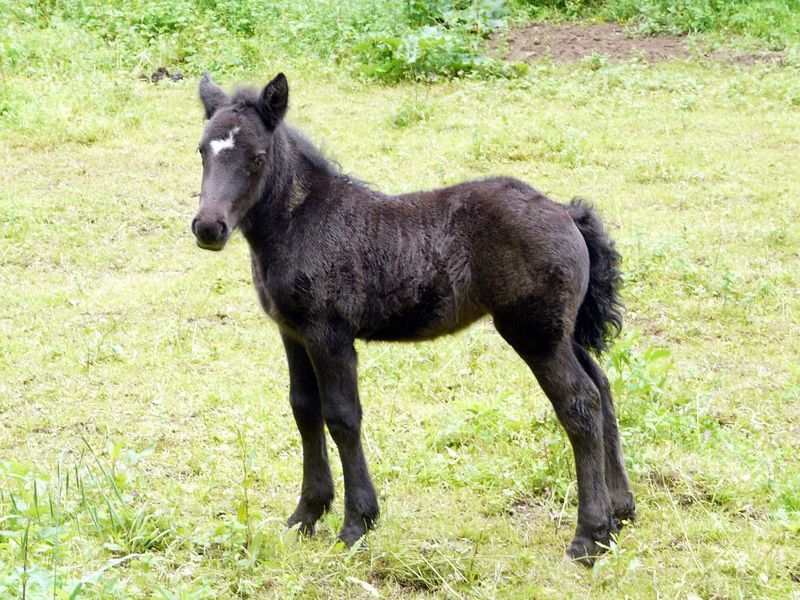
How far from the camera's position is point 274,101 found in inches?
189

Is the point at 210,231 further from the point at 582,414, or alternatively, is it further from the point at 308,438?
the point at 582,414

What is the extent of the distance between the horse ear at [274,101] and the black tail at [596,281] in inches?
60.6

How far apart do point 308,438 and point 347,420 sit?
40cm

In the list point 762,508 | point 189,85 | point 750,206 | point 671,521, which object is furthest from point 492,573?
point 189,85

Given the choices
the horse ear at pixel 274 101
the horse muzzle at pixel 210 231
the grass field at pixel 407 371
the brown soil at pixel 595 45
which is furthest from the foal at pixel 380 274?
the brown soil at pixel 595 45

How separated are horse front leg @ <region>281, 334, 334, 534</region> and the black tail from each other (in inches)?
55.3

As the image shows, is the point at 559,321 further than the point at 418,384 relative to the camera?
No

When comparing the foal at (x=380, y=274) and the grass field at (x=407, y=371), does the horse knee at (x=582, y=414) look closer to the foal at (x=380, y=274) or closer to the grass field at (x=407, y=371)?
the foal at (x=380, y=274)

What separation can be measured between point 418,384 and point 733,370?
2.22 meters

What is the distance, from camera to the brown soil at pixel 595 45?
15055 mm

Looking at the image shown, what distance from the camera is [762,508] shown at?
5.19 m

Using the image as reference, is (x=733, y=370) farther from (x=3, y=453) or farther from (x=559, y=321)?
(x=3, y=453)

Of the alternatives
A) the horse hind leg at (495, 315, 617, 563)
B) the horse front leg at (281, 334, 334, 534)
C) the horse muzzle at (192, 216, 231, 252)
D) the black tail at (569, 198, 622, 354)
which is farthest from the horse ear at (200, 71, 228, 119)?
the black tail at (569, 198, 622, 354)

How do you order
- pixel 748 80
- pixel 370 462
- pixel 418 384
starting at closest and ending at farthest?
pixel 370 462 < pixel 418 384 < pixel 748 80
